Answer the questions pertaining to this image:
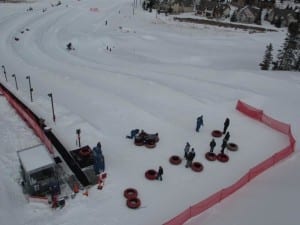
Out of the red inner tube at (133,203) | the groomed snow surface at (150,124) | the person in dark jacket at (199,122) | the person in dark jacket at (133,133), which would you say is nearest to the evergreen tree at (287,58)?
the groomed snow surface at (150,124)

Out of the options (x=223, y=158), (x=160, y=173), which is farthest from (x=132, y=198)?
(x=223, y=158)

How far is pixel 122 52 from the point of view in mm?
47156

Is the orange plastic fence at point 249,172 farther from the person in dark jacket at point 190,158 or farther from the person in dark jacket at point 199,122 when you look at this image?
the person in dark jacket at point 199,122

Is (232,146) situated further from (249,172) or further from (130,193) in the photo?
(130,193)

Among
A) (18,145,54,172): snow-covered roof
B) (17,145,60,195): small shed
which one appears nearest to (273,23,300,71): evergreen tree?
(18,145,54,172): snow-covered roof

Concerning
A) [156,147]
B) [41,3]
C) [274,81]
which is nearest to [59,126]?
[156,147]

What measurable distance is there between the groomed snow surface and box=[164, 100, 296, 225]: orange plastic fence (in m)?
0.30

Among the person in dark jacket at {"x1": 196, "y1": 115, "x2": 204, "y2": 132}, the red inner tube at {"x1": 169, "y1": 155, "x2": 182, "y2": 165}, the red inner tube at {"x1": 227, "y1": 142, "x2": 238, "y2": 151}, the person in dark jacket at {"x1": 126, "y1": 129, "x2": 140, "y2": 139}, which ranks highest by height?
the person in dark jacket at {"x1": 196, "y1": 115, "x2": 204, "y2": 132}

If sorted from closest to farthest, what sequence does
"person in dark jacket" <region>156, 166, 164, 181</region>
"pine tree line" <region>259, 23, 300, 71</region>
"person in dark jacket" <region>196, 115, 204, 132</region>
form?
"person in dark jacket" <region>156, 166, 164, 181</region> < "person in dark jacket" <region>196, 115, 204, 132</region> < "pine tree line" <region>259, 23, 300, 71</region>

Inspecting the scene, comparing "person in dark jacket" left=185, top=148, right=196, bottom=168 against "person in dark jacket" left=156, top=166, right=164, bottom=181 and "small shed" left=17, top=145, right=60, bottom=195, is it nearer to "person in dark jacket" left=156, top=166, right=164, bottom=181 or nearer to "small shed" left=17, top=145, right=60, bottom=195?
"person in dark jacket" left=156, top=166, right=164, bottom=181

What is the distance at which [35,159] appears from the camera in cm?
1454

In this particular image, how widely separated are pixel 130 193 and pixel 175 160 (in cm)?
352

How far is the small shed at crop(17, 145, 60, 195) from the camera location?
14.1 m

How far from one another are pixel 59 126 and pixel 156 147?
6742 mm
